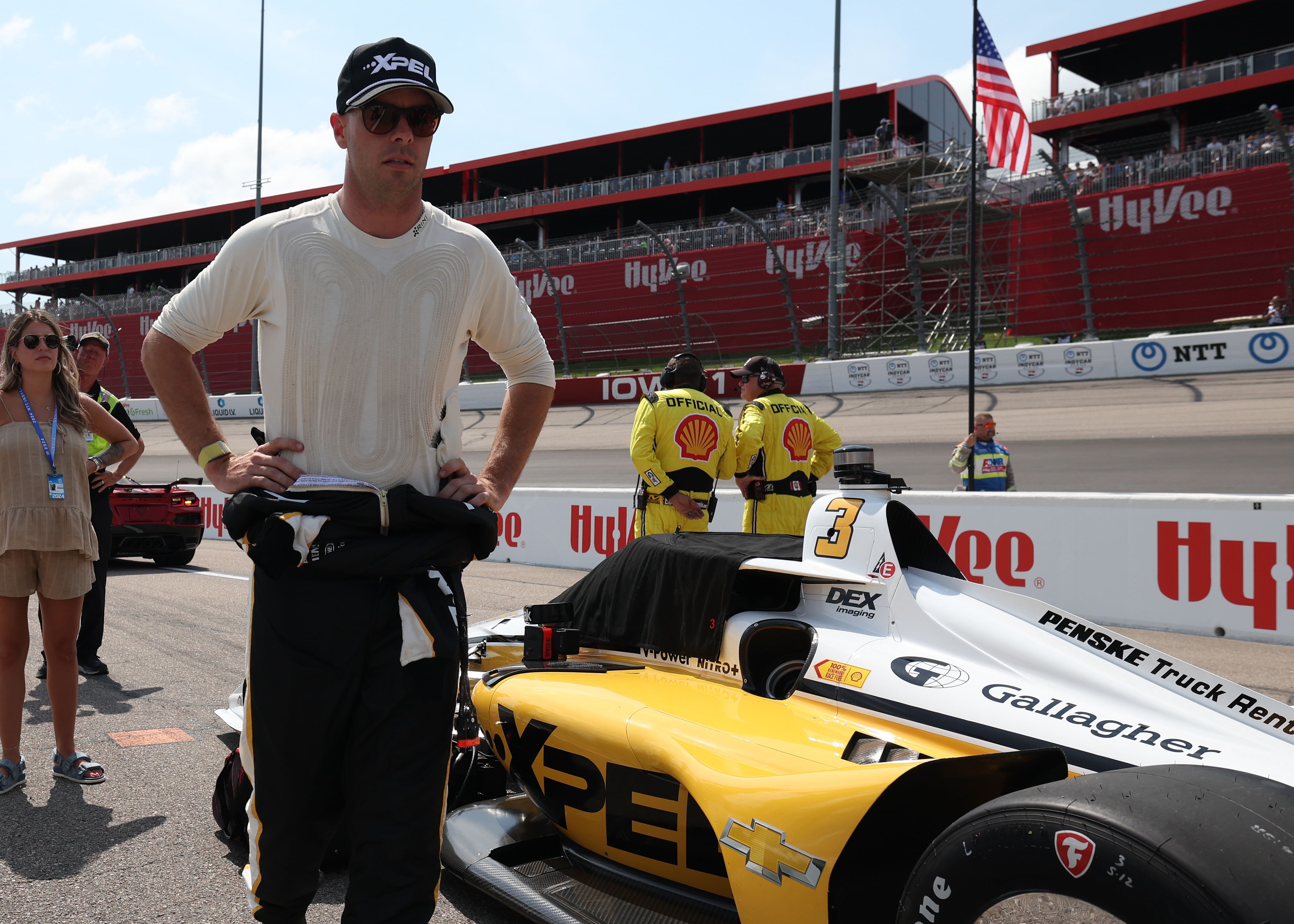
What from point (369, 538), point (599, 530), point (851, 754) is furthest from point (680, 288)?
point (369, 538)

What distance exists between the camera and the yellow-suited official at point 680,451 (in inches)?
249

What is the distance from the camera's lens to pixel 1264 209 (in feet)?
64.2

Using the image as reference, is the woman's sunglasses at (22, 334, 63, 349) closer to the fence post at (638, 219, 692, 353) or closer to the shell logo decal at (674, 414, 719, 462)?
the shell logo decal at (674, 414, 719, 462)

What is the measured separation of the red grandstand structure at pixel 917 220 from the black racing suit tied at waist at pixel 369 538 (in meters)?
18.1

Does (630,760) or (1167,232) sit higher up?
(1167,232)

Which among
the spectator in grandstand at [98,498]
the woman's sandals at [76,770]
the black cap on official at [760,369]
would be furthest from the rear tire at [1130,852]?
the black cap on official at [760,369]

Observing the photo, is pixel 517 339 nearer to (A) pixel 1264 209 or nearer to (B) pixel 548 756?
(B) pixel 548 756

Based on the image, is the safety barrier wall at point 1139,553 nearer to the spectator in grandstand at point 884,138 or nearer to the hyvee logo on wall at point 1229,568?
the hyvee logo on wall at point 1229,568

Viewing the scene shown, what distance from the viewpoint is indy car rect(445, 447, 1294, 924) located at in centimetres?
163

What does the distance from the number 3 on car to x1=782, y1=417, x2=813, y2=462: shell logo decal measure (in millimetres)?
3445

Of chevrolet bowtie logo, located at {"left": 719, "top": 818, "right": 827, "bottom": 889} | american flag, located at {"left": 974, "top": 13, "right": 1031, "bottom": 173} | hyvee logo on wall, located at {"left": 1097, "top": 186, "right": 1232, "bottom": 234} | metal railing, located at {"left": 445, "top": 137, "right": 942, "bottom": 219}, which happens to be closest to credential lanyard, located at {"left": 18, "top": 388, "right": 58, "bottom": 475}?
chevrolet bowtie logo, located at {"left": 719, "top": 818, "right": 827, "bottom": 889}

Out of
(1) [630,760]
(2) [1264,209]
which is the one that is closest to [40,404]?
(1) [630,760]

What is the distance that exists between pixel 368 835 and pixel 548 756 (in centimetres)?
112

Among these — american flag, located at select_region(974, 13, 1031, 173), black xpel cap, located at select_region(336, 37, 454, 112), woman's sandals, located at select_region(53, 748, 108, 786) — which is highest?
american flag, located at select_region(974, 13, 1031, 173)
